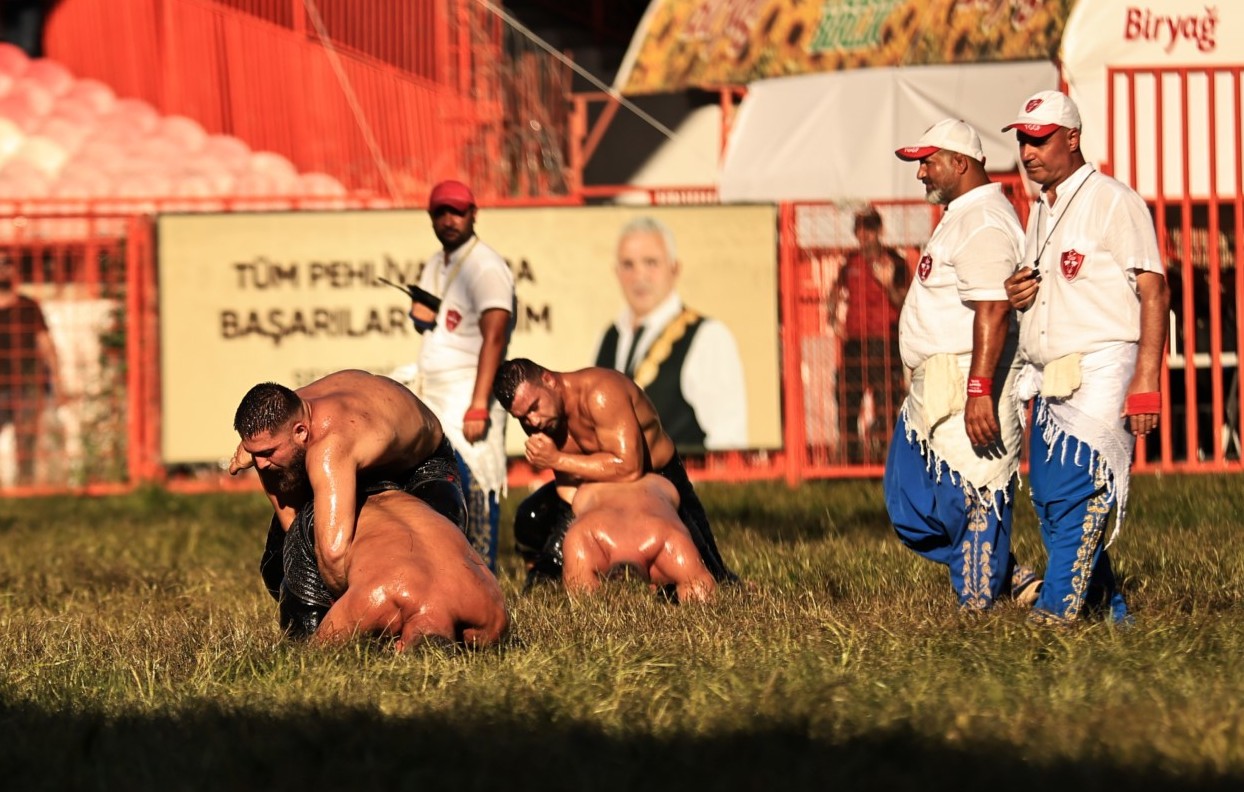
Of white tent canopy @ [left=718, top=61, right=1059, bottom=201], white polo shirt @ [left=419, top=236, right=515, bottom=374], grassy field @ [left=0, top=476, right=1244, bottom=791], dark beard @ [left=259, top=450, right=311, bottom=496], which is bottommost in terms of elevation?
grassy field @ [left=0, top=476, right=1244, bottom=791]

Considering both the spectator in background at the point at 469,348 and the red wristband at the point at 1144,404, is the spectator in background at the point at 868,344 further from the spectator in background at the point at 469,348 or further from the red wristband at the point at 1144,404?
the red wristband at the point at 1144,404

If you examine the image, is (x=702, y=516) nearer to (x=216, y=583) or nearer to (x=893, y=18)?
(x=216, y=583)

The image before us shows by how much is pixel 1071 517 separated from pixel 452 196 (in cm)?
360

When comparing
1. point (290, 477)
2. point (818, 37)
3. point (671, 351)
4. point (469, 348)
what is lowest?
point (290, 477)

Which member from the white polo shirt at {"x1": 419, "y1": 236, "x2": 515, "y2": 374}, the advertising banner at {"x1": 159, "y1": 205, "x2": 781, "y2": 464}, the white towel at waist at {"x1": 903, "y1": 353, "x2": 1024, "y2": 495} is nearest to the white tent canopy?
the advertising banner at {"x1": 159, "y1": 205, "x2": 781, "y2": 464}

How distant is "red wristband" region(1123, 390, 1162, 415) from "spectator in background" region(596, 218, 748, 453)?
732 centimetres

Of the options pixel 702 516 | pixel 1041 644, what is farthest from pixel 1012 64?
pixel 1041 644

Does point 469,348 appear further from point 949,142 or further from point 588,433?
point 949,142

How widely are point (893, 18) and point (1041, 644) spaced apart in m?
11.7

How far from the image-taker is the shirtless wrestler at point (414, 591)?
22.4 ft

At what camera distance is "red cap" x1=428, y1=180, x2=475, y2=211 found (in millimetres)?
9578

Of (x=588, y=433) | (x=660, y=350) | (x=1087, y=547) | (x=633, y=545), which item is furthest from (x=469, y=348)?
(x=660, y=350)

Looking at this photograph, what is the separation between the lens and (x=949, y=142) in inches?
302

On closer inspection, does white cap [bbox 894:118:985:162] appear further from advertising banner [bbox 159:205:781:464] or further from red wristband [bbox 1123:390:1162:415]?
advertising banner [bbox 159:205:781:464]
